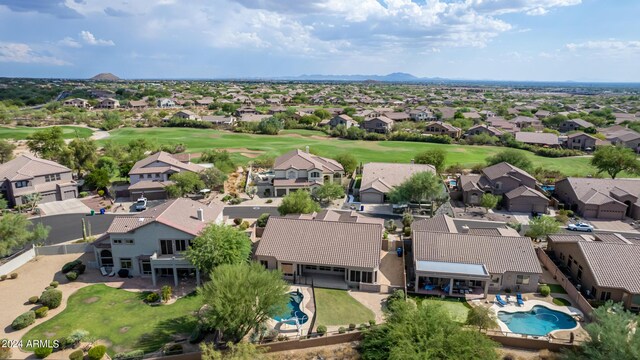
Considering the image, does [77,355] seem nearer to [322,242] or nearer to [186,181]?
[322,242]

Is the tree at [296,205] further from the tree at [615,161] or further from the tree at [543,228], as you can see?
the tree at [615,161]

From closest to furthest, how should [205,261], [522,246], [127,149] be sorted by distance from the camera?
[205,261] → [522,246] → [127,149]

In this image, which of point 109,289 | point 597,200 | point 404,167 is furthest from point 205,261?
point 597,200

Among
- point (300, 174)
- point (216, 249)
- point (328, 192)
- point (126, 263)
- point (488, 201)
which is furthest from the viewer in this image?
point (300, 174)

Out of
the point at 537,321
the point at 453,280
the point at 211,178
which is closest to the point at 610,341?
the point at 537,321

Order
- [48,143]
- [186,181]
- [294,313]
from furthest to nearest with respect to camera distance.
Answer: [48,143] < [186,181] < [294,313]

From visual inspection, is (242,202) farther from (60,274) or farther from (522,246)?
(522,246)

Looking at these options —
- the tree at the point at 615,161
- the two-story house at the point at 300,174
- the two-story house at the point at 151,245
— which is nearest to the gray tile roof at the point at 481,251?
the two-story house at the point at 151,245
